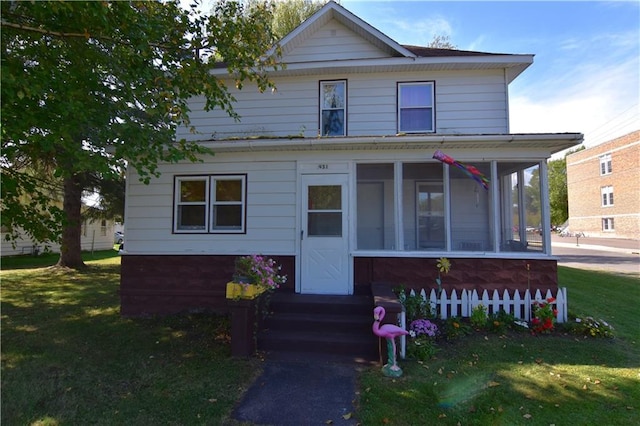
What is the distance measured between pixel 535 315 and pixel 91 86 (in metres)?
8.32

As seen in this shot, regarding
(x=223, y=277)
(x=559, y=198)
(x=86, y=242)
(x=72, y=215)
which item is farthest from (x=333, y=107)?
(x=559, y=198)

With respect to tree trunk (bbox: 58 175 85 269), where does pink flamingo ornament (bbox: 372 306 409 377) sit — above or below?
below

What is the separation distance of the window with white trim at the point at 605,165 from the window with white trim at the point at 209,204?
44.2 metres

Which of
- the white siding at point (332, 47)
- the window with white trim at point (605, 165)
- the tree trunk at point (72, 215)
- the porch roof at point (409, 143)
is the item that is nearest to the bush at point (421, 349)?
the porch roof at point (409, 143)

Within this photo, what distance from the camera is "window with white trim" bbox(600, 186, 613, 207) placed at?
36872mm

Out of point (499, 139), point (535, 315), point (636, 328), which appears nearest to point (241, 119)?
point (499, 139)

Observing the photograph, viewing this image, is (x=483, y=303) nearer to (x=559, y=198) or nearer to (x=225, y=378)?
(x=225, y=378)

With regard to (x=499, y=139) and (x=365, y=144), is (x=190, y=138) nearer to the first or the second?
(x=365, y=144)

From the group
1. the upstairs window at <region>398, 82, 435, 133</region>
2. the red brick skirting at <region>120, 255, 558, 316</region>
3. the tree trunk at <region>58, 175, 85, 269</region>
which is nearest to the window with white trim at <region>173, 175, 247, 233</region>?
the red brick skirting at <region>120, 255, 558, 316</region>

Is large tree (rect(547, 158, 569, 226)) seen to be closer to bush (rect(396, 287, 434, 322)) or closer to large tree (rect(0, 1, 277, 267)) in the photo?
bush (rect(396, 287, 434, 322))

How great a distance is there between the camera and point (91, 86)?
5.43 metres

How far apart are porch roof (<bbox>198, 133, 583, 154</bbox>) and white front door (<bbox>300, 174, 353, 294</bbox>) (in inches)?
25.9

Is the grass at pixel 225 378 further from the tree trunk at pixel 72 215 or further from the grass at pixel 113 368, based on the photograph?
→ the tree trunk at pixel 72 215

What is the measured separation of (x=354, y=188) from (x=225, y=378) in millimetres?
4083
